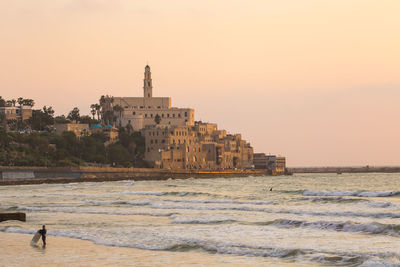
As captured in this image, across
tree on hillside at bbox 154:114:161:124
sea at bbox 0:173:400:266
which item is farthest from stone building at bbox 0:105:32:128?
sea at bbox 0:173:400:266

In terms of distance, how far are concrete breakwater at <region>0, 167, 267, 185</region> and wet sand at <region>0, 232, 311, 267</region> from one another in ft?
276

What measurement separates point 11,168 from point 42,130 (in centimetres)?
6801

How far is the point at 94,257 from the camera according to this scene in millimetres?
26156

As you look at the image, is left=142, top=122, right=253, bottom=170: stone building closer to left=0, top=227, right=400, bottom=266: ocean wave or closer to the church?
the church

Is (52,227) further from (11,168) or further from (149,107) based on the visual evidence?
(149,107)

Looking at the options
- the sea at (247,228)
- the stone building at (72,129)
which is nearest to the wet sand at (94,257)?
the sea at (247,228)

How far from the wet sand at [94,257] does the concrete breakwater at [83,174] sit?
84.1 m

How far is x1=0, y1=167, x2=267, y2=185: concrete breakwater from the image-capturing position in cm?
12075

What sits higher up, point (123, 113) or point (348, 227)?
point (123, 113)

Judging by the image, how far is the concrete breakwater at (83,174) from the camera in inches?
4754

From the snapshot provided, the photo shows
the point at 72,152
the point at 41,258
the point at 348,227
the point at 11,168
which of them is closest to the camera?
the point at 41,258

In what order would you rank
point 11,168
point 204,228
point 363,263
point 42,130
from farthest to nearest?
point 42,130
point 11,168
point 204,228
point 363,263

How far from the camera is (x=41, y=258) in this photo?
2600 cm

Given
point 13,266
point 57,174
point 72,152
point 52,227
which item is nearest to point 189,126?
point 72,152
